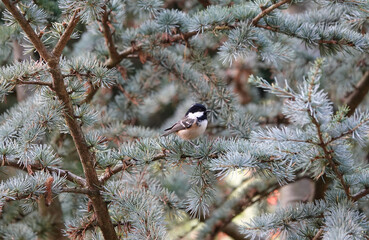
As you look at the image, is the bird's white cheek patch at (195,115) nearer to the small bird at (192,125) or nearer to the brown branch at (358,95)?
the small bird at (192,125)

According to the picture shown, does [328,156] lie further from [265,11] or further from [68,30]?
[68,30]

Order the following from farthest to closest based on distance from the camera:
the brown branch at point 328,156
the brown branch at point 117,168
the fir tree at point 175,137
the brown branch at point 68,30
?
1. the brown branch at point 117,168
2. the brown branch at point 68,30
3. the fir tree at point 175,137
4. the brown branch at point 328,156

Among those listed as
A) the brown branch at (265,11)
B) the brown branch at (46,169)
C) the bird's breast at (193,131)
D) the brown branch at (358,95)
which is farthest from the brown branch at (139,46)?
the brown branch at (358,95)

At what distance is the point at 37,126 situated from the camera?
4.84 ft

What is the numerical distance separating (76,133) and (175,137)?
1.37ft

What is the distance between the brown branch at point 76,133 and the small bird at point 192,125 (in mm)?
501

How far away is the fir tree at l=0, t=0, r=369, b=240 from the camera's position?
1286 mm

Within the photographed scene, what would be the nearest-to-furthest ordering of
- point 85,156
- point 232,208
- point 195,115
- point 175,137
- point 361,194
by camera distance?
point 361,194 < point 85,156 < point 175,137 < point 195,115 < point 232,208

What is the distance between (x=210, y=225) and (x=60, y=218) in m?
0.86

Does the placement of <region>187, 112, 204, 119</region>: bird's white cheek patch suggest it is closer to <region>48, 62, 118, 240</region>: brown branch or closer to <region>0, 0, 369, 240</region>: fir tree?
<region>0, 0, 369, 240</region>: fir tree

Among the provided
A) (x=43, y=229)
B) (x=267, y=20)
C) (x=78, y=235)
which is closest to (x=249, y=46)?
(x=267, y=20)

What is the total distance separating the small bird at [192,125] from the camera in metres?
1.91

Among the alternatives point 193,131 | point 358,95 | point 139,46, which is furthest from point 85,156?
point 358,95

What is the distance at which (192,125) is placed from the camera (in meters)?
1.93
